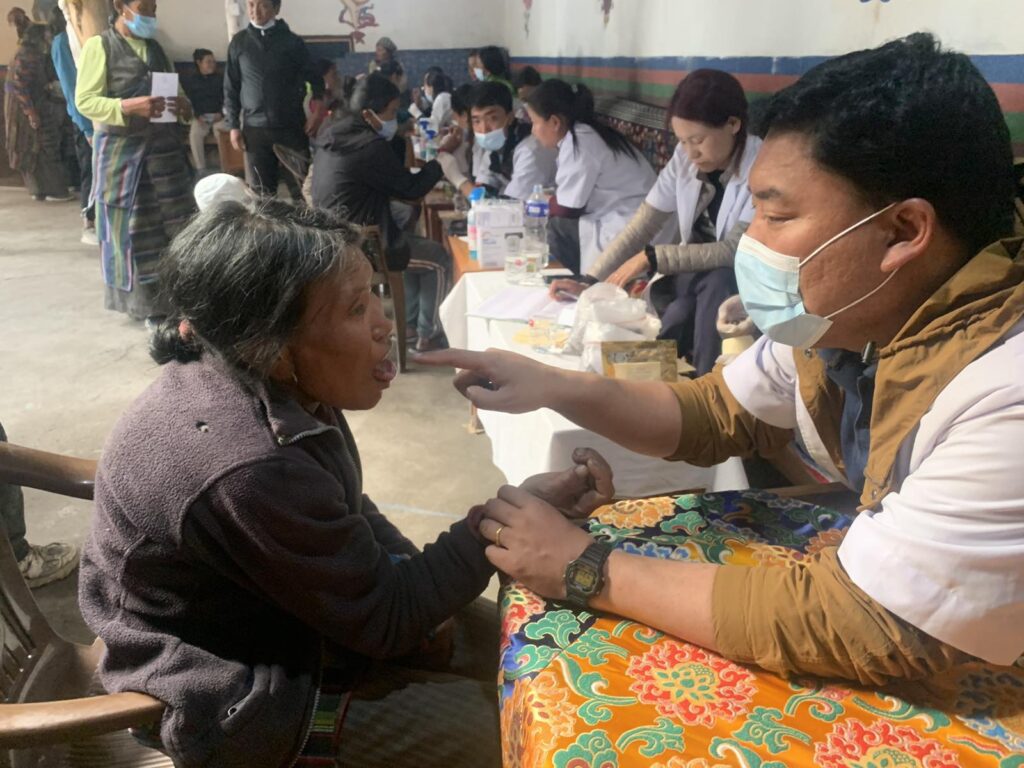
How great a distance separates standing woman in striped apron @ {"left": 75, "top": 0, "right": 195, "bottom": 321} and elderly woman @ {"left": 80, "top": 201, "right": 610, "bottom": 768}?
3081 mm

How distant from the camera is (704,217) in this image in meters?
3.03

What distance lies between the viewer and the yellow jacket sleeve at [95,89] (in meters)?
3.86

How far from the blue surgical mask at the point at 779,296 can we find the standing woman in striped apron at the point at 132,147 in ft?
11.2

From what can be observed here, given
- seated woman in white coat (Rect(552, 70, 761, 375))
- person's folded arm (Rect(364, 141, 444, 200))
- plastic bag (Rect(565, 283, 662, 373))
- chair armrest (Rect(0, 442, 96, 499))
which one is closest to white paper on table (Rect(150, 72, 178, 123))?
person's folded arm (Rect(364, 141, 444, 200))

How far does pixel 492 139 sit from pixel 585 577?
168 inches

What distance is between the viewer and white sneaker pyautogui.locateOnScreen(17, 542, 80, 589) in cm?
233

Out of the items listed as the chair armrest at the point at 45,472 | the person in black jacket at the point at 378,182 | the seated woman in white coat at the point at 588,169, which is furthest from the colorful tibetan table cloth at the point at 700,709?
the person in black jacket at the point at 378,182

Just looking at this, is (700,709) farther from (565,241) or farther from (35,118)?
(35,118)

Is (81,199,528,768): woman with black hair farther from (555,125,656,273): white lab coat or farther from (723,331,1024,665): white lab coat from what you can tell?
(555,125,656,273): white lab coat

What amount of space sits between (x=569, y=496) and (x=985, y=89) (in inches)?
30.6

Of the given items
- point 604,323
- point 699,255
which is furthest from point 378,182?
point 604,323

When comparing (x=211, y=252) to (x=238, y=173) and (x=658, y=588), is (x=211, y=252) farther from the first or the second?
(x=238, y=173)

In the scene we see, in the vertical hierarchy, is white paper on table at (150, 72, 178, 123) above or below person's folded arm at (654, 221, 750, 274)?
above

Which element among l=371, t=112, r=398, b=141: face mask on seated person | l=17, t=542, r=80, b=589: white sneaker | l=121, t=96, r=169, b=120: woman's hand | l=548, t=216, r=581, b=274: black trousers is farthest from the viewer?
l=371, t=112, r=398, b=141: face mask on seated person
